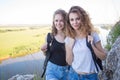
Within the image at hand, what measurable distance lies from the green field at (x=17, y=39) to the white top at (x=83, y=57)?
5242 mm

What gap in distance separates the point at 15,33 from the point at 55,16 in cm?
530

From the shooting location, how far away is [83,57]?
2.87m

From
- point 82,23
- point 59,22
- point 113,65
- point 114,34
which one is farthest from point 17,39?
point 82,23

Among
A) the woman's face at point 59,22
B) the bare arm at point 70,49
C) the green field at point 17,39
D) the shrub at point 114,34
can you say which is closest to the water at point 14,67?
the green field at point 17,39

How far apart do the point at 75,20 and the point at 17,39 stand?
19.7ft

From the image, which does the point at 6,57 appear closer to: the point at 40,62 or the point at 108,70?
the point at 40,62

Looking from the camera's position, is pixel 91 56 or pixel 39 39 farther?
pixel 39 39

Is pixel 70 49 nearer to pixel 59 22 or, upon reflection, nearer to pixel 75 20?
pixel 75 20

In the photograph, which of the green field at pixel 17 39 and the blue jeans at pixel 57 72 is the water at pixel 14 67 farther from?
the blue jeans at pixel 57 72

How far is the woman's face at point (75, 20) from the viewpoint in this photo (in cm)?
295

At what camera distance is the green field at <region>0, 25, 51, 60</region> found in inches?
326

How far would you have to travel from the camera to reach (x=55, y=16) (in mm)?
3443

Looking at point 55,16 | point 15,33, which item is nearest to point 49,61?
point 55,16

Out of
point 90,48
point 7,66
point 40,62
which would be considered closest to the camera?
point 90,48
